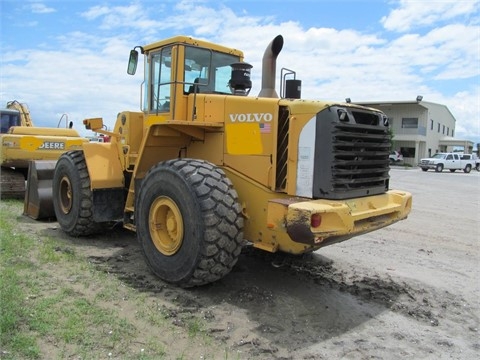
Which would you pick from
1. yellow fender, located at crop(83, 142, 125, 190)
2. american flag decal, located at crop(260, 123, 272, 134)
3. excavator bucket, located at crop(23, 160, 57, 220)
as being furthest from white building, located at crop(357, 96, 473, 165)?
american flag decal, located at crop(260, 123, 272, 134)

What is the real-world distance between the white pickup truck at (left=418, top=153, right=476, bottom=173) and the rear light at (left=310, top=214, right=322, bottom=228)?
115 feet

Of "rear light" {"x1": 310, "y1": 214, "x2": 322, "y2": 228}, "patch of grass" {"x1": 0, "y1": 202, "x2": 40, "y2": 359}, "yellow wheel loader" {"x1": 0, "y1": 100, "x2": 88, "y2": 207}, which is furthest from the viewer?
"yellow wheel loader" {"x1": 0, "y1": 100, "x2": 88, "y2": 207}

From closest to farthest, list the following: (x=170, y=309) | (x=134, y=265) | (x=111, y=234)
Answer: (x=170, y=309) < (x=134, y=265) < (x=111, y=234)

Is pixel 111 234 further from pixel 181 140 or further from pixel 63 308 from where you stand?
pixel 63 308

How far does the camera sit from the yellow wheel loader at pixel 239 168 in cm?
436

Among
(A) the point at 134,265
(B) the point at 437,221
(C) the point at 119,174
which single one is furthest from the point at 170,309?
(B) the point at 437,221

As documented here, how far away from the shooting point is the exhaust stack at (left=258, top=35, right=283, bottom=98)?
5.56m

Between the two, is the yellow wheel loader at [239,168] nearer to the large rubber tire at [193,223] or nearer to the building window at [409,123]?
the large rubber tire at [193,223]

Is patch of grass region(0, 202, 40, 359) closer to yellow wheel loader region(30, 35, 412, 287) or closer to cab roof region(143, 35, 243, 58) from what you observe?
yellow wheel loader region(30, 35, 412, 287)

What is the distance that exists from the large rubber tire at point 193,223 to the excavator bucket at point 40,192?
3918mm

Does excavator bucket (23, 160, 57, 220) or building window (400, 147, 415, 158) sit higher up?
building window (400, 147, 415, 158)

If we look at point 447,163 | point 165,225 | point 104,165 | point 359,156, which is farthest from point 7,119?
point 447,163

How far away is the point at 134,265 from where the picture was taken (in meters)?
5.61

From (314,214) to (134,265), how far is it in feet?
8.81
